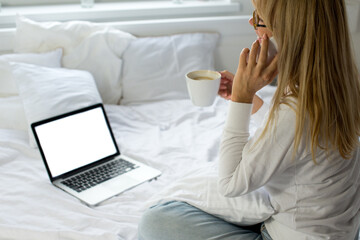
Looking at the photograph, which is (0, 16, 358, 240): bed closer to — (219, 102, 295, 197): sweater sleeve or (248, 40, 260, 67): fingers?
(219, 102, 295, 197): sweater sleeve

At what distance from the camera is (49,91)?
1.75 meters

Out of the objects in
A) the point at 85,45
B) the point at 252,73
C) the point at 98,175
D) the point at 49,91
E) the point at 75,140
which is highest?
the point at 252,73

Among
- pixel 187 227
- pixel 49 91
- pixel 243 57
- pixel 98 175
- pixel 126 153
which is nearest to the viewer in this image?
pixel 243 57

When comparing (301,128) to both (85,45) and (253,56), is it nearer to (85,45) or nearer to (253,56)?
(253,56)

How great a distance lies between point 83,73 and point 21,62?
28cm

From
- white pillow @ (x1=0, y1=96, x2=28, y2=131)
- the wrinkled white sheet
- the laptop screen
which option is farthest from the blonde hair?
white pillow @ (x1=0, y1=96, x2=28, y2=131)

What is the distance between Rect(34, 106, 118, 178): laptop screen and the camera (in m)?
1.48

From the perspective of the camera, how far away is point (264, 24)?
3.13ft

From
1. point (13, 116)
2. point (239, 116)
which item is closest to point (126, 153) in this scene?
point (13, 116)

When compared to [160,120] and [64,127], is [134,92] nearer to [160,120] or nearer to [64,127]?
[160,120]

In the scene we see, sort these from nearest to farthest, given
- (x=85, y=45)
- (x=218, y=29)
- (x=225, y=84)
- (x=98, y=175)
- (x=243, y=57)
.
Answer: (x=243, y=57) → (x=225, y=84) → (x=98, y=175) → (x=85, y=45) → (x=218, y=29)

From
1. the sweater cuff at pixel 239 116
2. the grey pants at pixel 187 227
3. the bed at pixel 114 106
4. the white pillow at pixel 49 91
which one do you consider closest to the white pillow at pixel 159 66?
the bed at pixel 114 106

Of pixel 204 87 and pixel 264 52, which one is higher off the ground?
pixel 264 52

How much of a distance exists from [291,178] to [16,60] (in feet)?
4.78
